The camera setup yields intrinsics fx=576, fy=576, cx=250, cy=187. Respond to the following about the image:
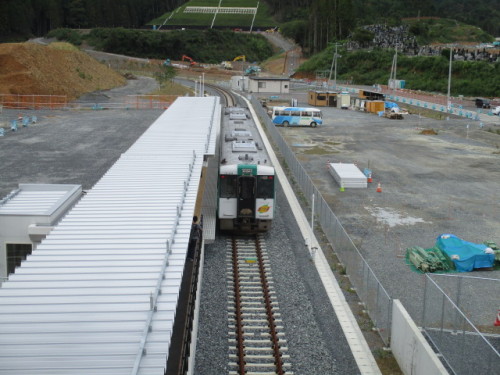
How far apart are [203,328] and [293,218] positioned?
10028mm

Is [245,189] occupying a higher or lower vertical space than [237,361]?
higher

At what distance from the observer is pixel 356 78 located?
108625 mm

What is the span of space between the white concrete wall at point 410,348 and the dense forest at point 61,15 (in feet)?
499

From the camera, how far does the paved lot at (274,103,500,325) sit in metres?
19.7

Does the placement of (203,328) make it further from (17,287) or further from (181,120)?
(181,120)

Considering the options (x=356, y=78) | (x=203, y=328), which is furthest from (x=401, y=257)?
(x=356, y=78)

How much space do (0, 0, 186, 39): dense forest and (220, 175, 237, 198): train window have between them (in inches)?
5643

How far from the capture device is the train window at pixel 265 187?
64.6 ft

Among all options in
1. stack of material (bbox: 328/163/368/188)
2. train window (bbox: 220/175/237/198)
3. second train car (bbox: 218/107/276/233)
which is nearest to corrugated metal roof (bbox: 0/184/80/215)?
train window (bbox: 220/175/237/198)

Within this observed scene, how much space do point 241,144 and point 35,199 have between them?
8.18 m

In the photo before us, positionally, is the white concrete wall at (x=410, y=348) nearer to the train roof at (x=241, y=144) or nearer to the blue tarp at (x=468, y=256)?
the blue tarp at (x=468, y=256)

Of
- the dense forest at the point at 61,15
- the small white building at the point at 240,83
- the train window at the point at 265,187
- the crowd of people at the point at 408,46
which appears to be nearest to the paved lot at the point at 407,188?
the train window at the point at 265,187

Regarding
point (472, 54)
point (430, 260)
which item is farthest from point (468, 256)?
point (472, 54)

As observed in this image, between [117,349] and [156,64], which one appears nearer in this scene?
[117,349]
